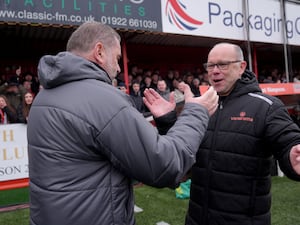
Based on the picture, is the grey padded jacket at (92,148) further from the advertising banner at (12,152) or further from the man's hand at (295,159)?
the advertising banner at (12,152)

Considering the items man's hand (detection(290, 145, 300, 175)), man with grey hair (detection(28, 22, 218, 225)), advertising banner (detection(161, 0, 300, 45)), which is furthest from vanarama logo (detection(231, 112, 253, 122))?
advertising banner (detection(161, 0, 300, 45))

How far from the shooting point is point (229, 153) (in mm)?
1871

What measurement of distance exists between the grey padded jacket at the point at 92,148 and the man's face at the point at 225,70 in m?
0.92

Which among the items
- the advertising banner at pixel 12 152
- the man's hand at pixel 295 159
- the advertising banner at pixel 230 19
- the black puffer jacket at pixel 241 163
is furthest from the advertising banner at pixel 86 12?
the man's hand at pixel 295 159

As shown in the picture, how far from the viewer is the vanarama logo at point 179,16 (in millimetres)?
7402

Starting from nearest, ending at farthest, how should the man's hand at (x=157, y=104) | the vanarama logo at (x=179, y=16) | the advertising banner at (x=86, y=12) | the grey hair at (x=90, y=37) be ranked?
the grey hair at (x=90, y=37) → the man's hand at (x=157, y=104) → the advertising banner at (x=86, y=12) → the vanarama logo at (x=179, y=16)

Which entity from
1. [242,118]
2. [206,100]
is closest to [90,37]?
[206,100]

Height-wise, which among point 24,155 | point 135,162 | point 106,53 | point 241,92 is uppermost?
point 106,53

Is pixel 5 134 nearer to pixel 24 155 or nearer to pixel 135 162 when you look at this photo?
pixel 24 155

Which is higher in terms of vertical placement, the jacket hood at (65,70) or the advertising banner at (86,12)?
the advertising banner at (86,12)

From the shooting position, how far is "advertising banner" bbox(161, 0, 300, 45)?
760cm

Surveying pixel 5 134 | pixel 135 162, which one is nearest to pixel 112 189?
pixel 135 162

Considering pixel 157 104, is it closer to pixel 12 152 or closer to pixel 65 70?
pixel 65 70

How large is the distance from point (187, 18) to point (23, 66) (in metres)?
5.81
